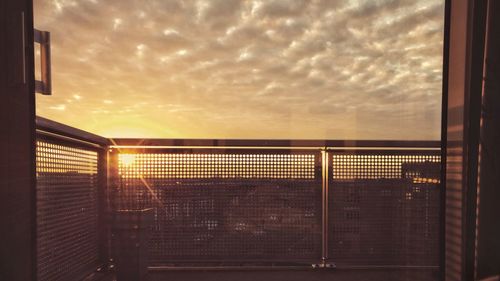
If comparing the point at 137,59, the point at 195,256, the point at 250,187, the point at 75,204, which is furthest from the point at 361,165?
the point at 75,204

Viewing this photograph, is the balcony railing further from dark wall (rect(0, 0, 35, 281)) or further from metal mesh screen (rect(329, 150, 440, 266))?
dark wall (rect(0, 0, 35, 281))

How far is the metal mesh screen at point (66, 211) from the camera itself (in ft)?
5.21

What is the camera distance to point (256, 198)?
8.41 feet

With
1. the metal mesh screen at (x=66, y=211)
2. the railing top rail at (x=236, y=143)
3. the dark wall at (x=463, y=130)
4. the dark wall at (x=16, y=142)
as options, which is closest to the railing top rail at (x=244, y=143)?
the railing top rail at (x=236, y=143)

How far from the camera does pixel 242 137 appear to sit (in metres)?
2.47

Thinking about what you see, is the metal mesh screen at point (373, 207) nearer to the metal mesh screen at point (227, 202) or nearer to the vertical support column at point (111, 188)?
the metal mesh screen at point (227, 202)

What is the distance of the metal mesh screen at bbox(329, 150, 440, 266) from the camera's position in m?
2.23

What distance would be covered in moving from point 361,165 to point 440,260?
3.44ft

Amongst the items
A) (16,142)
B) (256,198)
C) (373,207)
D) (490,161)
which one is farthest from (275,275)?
(16,142)

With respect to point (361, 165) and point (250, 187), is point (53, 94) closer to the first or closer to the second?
point (250, 187)

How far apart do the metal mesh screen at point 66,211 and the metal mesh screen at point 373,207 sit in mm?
1929

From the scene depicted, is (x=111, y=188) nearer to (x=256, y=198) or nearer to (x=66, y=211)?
(x=66, y=211)

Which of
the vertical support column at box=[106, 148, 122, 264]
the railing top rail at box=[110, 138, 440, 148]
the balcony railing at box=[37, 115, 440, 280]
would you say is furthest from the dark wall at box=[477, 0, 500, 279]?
the vertical support column at box=[106, 148, 122, 264]

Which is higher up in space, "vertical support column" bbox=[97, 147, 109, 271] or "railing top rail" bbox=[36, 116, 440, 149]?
"railing top rail" bbox=[36, 116, 440, 149]
